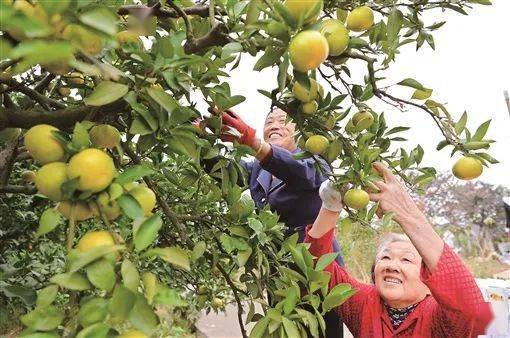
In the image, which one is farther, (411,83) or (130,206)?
(411,83)

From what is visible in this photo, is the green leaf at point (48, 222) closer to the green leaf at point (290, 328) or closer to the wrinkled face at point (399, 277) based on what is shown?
the green leaf at point (290, 328)

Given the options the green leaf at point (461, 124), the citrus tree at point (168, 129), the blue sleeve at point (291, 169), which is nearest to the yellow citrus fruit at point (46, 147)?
the citrus tree at point (168, 129)

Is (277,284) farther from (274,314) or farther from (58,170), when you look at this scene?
(58,170)

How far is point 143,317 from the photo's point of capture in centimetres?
66

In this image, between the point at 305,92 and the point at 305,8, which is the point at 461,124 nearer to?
the point at 305,92

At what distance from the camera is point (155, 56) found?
833mm

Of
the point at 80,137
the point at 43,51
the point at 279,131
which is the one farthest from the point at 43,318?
the point at 279,131

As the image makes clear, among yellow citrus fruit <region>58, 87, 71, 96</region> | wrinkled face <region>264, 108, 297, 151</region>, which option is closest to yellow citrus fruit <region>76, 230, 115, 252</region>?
yellow citrus fruit <region>58, 87, 71, 96</region>

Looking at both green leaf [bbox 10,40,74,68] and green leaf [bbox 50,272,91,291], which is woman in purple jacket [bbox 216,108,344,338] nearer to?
green leaf [bbox 50,272,91,291]

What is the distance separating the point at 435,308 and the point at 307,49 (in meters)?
1.34

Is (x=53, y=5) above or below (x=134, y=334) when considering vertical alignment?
above

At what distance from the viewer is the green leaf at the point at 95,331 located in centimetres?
63

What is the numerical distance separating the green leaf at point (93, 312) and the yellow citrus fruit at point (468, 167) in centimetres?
80

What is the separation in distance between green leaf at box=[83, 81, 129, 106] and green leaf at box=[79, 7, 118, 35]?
0.51ft
